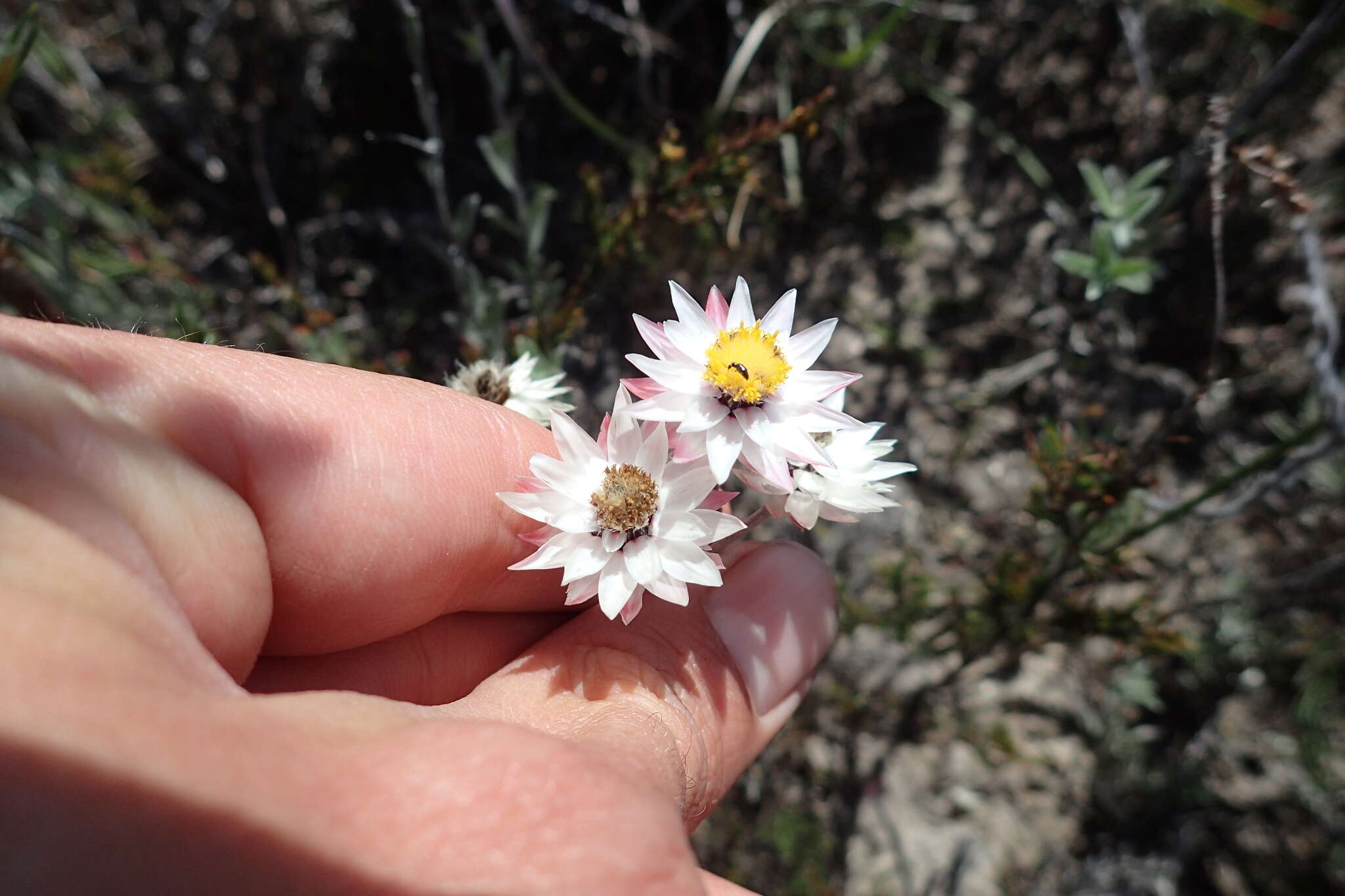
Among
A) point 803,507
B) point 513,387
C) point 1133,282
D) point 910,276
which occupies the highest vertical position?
point 910,276

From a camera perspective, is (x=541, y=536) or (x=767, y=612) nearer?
(x=541, y=536)

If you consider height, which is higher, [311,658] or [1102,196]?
[1102,196]

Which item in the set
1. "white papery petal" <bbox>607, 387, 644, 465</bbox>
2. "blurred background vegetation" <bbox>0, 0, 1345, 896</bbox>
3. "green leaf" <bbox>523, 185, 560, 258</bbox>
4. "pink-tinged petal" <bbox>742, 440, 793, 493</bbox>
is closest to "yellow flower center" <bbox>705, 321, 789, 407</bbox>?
"pink-tinged petal" <bbox>742, 440, 793, 493</bbox>

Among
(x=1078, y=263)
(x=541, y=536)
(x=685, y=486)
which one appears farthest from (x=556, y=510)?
(x=1078, y=263)

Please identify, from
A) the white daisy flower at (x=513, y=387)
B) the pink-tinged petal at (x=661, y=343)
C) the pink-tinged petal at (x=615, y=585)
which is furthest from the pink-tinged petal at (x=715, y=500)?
the white daisy flower at (x=513, y=387)

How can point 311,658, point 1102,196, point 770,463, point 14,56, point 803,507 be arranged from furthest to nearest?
point 1102,196, point 14,56, point 311,658, point 803,507, point 770,463

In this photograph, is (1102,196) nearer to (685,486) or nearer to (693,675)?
(685,486)
